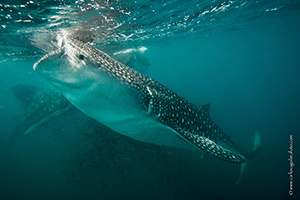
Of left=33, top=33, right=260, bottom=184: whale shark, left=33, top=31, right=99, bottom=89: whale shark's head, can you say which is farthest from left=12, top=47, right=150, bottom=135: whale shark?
left=33, top=31, right=99, bottom=89: whale shark's head

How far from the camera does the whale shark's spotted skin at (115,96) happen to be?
8.16 ft

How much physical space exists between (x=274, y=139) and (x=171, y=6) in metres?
13.4

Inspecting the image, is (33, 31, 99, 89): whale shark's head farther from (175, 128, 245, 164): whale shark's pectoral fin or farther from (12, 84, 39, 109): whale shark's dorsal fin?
(12, 84, 39, 109): whale shark's dorsal fin

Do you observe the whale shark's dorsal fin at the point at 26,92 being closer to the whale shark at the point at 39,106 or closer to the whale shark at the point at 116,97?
the whale shark at the point at 39,106

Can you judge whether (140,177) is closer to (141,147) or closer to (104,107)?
(141,147)

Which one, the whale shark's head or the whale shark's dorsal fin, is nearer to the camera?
the whale shark's head

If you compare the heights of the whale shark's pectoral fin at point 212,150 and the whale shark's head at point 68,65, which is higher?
the whale shark's head at point 68,65

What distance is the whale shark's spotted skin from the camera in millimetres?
2488

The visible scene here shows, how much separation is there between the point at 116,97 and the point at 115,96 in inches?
1.1

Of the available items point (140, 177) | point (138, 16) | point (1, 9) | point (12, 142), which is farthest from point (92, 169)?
point (12, 142)

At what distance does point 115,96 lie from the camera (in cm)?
283

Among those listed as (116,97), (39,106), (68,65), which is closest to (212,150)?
(116,97)

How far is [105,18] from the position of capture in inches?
339

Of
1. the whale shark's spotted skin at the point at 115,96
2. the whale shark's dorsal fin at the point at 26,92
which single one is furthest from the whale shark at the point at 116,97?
the whale shark's dorsal fin at the point at 26,92
